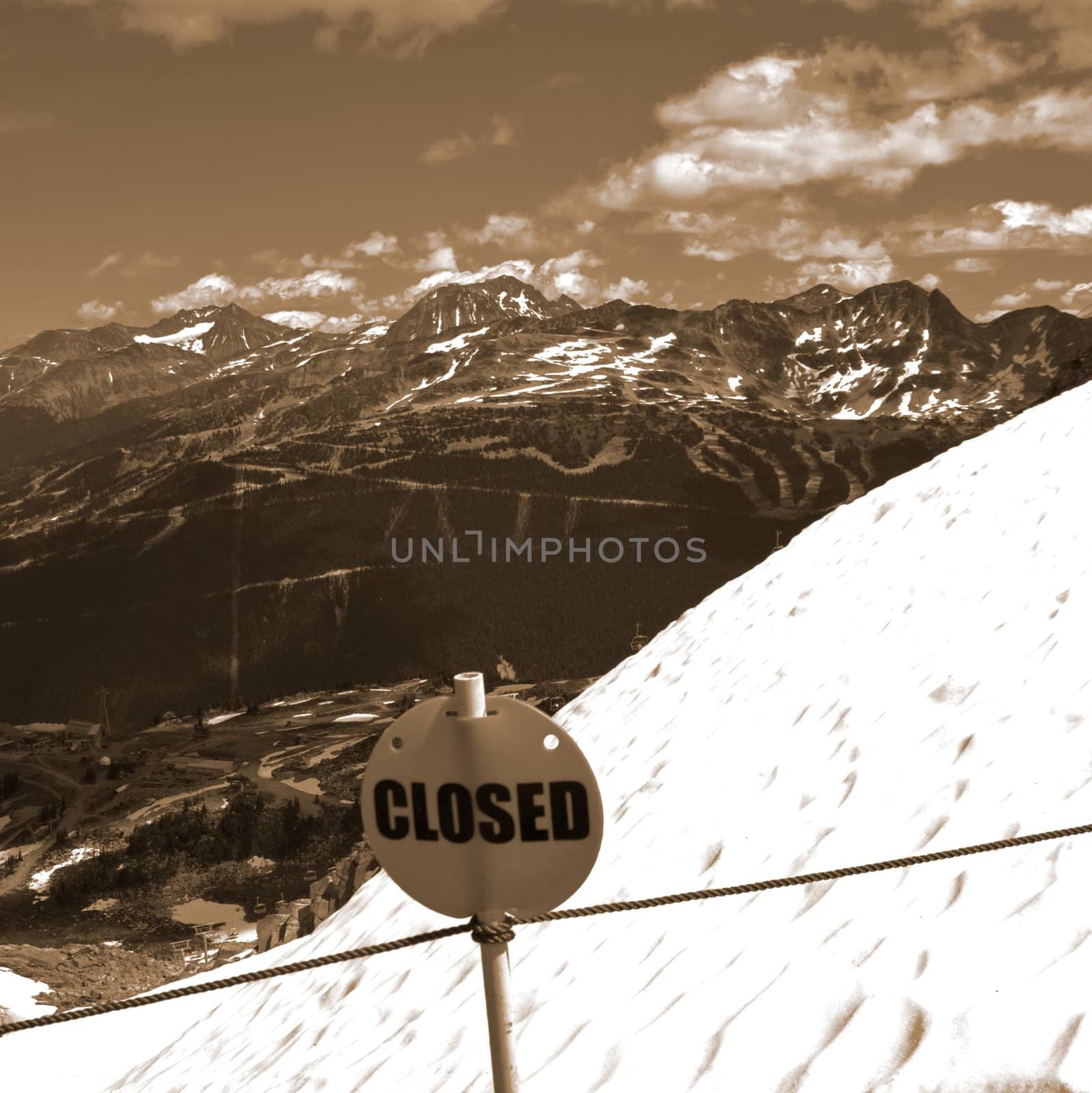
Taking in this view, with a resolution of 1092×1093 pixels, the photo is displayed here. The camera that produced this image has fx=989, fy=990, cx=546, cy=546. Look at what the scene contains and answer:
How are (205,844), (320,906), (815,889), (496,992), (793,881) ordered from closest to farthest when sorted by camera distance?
1. (496,992)
2. (793,881)
3. (815,889)
4. (320,906)
5. (205,844)

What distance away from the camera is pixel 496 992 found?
254cm

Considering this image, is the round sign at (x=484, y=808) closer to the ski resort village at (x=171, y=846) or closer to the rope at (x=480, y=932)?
the rope at (x=480, y=932)

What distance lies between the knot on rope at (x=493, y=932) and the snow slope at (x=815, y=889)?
1850mm

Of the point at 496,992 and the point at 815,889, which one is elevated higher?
the point at 496,992

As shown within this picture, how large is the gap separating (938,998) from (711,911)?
186 cm

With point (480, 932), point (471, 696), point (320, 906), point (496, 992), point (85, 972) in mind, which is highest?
point (471, 696)

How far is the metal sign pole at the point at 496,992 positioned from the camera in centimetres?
252

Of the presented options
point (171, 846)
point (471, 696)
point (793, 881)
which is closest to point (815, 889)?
point (793, 881)

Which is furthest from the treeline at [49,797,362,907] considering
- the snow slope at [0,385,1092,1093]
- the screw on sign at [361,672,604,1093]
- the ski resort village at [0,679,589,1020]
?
the screw on sign at [361,672,604,1093]

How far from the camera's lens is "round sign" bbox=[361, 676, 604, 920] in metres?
2.61

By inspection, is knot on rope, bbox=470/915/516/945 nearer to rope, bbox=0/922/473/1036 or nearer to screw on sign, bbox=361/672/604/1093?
screw on sign, bbox=361/672/604/1093

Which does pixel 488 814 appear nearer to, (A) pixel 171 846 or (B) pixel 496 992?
(B) pixel 496 992

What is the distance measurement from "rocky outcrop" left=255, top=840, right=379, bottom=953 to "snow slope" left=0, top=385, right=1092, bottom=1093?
1019 centimetres

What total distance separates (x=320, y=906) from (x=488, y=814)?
23.4 m
